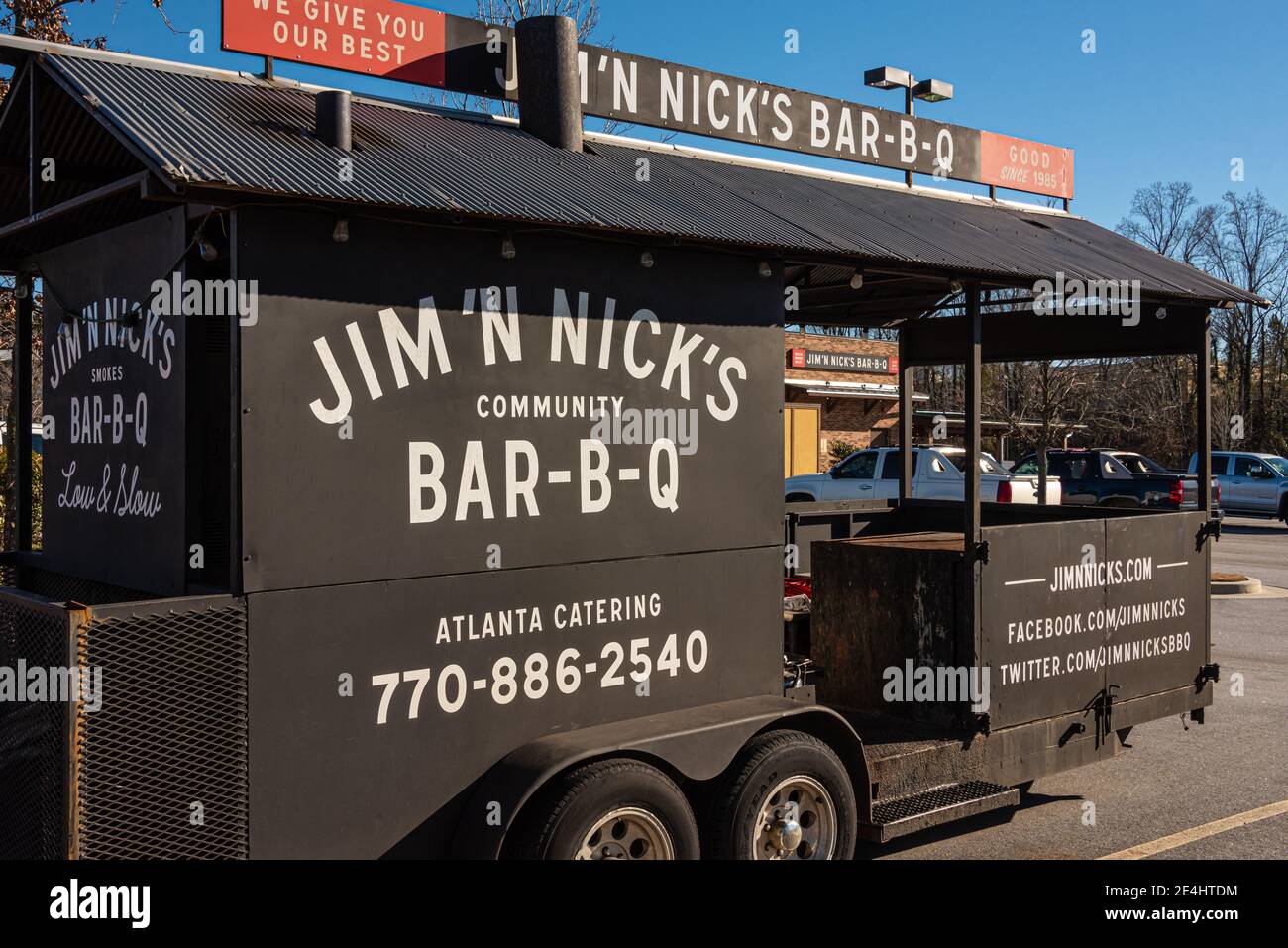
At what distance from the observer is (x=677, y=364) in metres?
5.29

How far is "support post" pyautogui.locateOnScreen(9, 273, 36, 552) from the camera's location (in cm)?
607

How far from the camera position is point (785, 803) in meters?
5.11

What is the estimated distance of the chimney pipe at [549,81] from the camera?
577cm

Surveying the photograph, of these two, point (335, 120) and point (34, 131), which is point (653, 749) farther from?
point (34, 131)

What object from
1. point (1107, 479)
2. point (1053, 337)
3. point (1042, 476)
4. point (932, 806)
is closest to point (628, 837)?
point (932, 806)

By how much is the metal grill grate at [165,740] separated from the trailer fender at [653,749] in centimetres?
86

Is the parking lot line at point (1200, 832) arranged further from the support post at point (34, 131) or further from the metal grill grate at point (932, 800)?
the support post at point (34, 131)

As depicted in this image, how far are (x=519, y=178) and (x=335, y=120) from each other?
30.9 inches

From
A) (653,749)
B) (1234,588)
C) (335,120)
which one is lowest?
(1234,588)

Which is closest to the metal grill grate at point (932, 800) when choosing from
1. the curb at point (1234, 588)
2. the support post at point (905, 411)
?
the support post at point (905, 411)

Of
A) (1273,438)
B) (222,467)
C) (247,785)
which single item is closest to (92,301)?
(222,467)

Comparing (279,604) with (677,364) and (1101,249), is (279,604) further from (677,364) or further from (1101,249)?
(1101,249)
